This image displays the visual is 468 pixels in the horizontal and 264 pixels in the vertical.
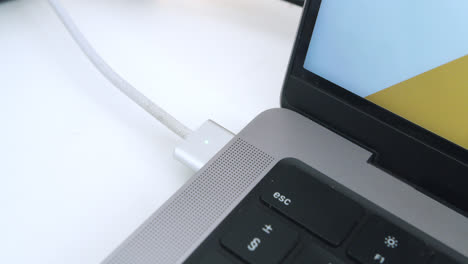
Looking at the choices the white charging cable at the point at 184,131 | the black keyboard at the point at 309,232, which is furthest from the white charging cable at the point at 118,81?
the black keyboard at the point at 309,232

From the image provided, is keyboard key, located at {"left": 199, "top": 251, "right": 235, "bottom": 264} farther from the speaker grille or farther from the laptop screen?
the laptop screen

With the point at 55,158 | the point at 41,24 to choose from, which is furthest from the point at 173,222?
the point at 41,24

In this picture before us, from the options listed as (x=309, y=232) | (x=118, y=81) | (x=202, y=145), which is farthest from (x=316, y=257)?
(x=118, y=81)

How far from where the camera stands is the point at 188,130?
365 mm

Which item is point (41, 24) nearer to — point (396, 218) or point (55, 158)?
point (55, 158)

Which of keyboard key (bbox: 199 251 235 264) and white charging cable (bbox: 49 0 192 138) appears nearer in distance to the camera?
keyboard key (bbox: 199 251 235 264)

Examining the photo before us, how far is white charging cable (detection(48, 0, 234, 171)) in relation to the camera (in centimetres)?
34

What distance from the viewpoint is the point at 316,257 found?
0.87ft

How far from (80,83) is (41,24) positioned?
0.35 ft

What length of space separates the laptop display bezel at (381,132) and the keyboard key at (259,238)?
97 mm

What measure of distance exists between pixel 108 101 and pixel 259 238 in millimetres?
206

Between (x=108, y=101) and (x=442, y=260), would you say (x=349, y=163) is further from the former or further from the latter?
(x=108, y=101)

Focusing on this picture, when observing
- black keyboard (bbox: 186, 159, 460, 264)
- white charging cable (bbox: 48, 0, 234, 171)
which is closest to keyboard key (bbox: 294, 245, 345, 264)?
black keyboard (bbox: 186, 159, 460, 264)

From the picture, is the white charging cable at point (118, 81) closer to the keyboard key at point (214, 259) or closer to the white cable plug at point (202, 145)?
the white cable plug at point (202, 145)
